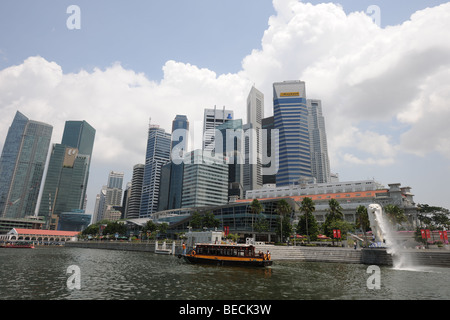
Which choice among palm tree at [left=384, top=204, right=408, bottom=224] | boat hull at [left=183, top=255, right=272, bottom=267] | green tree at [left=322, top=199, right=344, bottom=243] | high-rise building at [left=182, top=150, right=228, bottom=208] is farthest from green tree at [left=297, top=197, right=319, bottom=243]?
high-rise building at [left=182, top=150, right=228, bottom=208]

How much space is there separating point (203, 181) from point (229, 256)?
133 m

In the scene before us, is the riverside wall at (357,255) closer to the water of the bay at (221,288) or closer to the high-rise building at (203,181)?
the water of the bay at (221,288)

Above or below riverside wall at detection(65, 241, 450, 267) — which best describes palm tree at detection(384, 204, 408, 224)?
above

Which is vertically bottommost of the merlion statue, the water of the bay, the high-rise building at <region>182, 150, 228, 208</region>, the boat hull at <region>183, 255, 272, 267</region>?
the water of the bay

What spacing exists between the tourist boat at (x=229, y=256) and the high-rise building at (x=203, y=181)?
12262 centimetres

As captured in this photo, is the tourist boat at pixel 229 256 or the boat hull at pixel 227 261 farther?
the tourist boat at pixel 229 256

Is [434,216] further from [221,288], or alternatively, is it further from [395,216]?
[221,288]

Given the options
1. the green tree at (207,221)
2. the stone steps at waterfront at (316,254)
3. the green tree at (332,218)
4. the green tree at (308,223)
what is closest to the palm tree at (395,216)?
the green tree at (332,218)

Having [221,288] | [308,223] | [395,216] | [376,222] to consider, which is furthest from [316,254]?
[221,288]

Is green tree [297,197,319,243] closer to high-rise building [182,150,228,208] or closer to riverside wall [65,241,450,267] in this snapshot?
riverside wall [65,241,450,267]

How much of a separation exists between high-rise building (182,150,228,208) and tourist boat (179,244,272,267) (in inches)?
4827

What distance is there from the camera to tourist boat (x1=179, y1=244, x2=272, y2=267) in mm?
45203

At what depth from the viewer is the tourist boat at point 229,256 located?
45.2 meters
